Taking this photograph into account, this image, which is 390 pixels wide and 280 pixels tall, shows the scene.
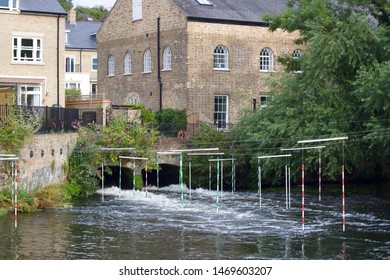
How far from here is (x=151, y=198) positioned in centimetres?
4225

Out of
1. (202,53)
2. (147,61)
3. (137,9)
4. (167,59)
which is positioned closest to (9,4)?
(137,9)

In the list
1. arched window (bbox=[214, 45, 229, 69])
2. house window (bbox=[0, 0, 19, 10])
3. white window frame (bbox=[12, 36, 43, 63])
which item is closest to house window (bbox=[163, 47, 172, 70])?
arched window (bbox=[214, 45, 229, 69])

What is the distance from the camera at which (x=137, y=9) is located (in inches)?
2340

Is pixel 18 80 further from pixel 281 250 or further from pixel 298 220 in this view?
pixel 281 250

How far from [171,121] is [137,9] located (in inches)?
409

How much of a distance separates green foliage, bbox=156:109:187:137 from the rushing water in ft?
28.2

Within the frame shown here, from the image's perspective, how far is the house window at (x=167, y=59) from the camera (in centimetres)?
5694

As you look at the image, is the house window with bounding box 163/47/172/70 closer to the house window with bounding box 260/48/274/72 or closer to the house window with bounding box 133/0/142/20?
the house window with bounding box 133/0/142/20

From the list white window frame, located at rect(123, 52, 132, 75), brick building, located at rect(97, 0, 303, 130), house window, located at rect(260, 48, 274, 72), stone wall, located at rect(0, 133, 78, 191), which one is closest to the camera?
stone wall, located at rect(0, 133, 78, 191)

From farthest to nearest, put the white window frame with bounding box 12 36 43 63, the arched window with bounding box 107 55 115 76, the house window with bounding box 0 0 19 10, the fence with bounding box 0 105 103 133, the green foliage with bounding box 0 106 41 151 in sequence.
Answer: the arched window with bounding box 107 55 115 76
the white window frame with bounding box 12 36 43 63
the house window with bounding box 0 0 19 10
the fence with bounding box 0 105 103 133
the green foliage with bounding box 0 106 41 151

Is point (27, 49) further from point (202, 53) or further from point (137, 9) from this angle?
point (202, 53)

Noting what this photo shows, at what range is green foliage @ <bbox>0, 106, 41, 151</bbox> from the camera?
3662 cm

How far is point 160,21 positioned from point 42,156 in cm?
2048
